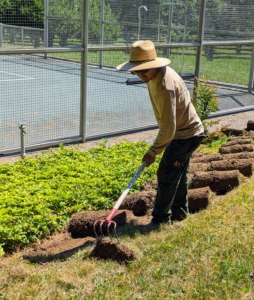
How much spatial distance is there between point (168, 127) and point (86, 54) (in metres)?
4.21

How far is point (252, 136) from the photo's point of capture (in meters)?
8.80

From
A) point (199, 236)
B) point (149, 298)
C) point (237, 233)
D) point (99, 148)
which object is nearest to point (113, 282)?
point (149, 298)

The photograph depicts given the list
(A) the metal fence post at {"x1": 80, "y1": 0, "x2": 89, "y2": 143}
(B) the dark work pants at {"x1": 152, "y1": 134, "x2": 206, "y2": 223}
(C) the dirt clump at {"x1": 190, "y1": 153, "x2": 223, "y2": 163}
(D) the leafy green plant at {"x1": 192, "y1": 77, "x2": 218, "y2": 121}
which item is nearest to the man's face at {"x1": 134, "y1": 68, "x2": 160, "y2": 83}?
(B) the dark work pants at {"x1": 152, "y1": 134, "x2": 206, "y2": 223}

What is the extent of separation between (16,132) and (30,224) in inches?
157

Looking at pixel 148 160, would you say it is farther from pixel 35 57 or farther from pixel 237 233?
pixel 35 57

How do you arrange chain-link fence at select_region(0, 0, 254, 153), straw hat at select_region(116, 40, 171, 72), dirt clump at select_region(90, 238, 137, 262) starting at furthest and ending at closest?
chain-link fence at select_region(0, 0, 254, 153) → straw hat at select_region(116, 40, 171, 72) → dirt clump at select_region(90, 238, 137, 262)

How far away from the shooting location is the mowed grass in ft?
12.8

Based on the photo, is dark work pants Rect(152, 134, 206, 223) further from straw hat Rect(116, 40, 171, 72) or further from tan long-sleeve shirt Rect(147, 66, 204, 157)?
straw hat Rect(116, 40, 171, 72)

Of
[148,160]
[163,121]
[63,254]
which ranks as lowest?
[63,254]

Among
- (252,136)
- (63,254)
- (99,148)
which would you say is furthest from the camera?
(252,136)

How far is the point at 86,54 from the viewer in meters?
8.66

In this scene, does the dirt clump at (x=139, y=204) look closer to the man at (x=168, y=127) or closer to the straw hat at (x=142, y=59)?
the man at (x=168, y=127)

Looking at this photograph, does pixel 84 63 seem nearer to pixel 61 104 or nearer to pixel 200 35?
pixel 61 104

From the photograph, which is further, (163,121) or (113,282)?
(163,121)
